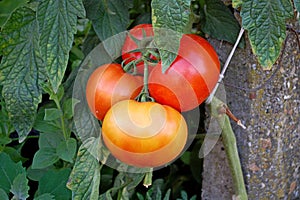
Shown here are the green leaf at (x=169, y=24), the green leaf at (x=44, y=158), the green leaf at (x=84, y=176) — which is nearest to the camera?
the green leaf at (x=169, y=24)

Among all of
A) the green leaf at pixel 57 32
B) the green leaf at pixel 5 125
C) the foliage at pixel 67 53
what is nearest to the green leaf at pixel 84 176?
the foliage at pixel 67 53

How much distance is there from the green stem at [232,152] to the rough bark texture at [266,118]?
51 mm

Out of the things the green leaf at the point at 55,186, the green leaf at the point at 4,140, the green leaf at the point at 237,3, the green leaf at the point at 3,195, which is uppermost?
the green leaf at the point at 237,3

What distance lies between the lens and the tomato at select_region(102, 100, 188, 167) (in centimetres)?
54

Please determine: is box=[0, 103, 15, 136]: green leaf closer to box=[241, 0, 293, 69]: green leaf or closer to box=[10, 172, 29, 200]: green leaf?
box=[10, 172, 29, 200]: green leaf

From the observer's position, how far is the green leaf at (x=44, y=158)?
0.73 meters

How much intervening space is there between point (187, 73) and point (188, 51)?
0.03 m

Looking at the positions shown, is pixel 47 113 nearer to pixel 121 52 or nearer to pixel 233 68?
pixel 121 52

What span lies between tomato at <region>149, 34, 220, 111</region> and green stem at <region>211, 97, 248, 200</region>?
84 mm

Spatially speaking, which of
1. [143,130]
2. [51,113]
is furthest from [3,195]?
[143,130]

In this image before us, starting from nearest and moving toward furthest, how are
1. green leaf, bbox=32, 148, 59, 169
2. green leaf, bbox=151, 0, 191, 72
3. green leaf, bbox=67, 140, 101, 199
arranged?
green leaf, bbox=151, 0, 191, 72 → green leaf, bbox=67, 140, 101, 199 → green leaf, bbox=32, 148, 59, 169

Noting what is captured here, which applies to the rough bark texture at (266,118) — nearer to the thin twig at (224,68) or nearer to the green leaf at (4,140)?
the thin twig at (224,68)

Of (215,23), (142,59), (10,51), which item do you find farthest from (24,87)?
(215,23)

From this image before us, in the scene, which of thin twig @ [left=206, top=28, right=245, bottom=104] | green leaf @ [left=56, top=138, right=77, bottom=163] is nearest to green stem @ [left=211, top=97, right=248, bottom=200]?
thin twig @ [left=206, top=28, right=245, bottom=104]
